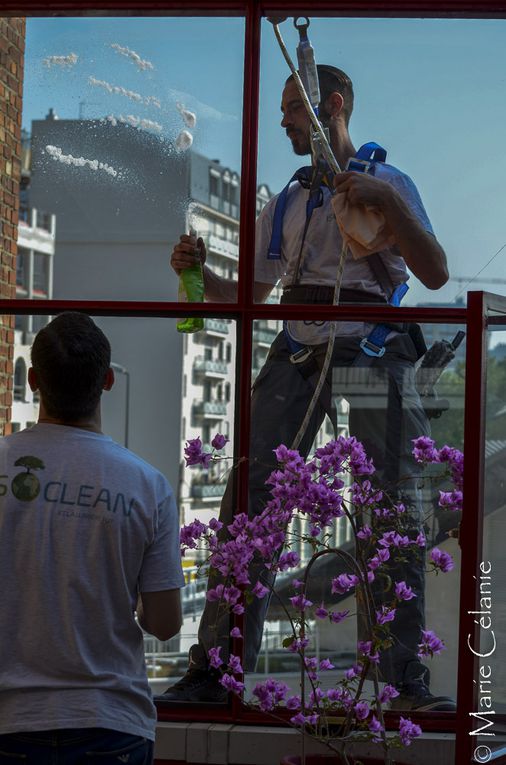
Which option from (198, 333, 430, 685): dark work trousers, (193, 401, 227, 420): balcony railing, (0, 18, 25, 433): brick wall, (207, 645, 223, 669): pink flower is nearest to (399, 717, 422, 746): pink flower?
(207, 645, 223, 669): pink flower

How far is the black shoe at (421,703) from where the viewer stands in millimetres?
4574

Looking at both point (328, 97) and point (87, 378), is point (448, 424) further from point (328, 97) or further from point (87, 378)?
point (87, 378)

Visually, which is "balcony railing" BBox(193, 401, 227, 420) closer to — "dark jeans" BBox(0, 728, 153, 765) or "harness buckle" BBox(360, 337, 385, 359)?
"harness buckle" BBox(360, 337, 385, 359)

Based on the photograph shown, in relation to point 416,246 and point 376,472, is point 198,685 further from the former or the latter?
point 416,246

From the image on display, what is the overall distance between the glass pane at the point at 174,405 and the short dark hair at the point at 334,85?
0.98 metres

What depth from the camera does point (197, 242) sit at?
4.88m

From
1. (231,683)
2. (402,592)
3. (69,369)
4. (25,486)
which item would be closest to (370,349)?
(402,592)

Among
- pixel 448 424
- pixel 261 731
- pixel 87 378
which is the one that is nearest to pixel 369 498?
pixel 448 424

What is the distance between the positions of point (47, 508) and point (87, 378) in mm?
315

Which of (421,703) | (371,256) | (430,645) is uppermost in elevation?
(371,256)

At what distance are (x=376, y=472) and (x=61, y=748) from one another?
2358 mm

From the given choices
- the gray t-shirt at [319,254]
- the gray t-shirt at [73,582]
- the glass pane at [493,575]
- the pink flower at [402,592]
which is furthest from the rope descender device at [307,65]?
the gray t-shirt at [73,582]

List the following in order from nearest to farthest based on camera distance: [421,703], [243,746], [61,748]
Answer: [61,748]
[243,746]
[421,703]

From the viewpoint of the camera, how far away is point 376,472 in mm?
4684
